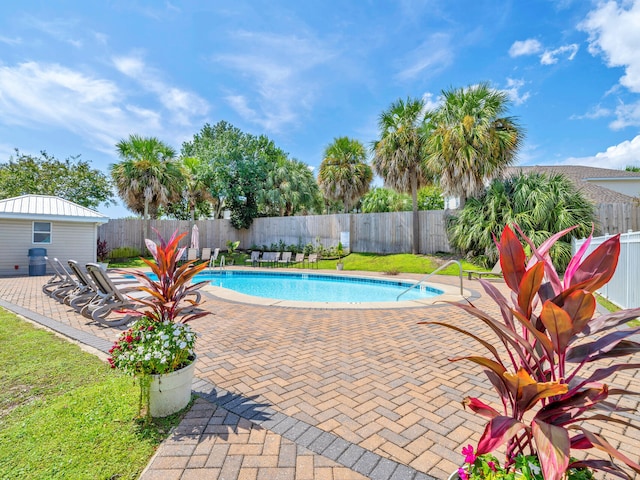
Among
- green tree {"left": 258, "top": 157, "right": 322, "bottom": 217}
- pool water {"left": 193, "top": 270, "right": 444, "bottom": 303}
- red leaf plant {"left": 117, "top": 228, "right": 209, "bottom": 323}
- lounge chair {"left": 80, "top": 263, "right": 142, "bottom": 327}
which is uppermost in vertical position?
green tree {"left": 258, "top": 157, "right": 322, "bottom": 217}

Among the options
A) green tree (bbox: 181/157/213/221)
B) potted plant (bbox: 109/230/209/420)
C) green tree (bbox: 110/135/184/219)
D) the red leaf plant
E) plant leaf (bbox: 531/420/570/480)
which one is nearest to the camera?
plant leaf (bbox: 531/420/570/480)

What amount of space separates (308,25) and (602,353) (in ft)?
33.7

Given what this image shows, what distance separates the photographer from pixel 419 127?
15.0m

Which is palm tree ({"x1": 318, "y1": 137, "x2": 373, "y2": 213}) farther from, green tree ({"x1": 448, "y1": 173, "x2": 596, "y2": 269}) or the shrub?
the shrub

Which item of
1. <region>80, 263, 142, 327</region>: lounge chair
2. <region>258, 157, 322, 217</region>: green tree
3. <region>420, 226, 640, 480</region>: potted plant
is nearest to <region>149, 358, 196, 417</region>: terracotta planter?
<region>420, 226, 640, 480</region>: potted plant

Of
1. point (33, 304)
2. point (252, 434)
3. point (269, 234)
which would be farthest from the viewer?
point (269, 234)

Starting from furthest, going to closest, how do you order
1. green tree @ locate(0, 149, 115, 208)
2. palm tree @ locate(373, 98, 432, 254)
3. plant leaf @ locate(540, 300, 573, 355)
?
green tree @ locate(0, 149, 115, 208), palm tree @ locate(373, 98, 432, 254), plant leaf @ locate(540, 300, 573, 355)

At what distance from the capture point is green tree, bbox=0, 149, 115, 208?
809 inches

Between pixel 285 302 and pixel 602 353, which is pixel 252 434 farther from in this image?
pixel 285 302

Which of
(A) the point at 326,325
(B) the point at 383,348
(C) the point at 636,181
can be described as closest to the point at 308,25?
(A) the point at 326,325

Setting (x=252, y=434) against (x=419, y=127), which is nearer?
(x=252, y=434)

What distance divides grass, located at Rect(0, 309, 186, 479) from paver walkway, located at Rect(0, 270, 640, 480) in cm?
25

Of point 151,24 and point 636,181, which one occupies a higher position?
point 151,24

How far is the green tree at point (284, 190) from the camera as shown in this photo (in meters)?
21.7
